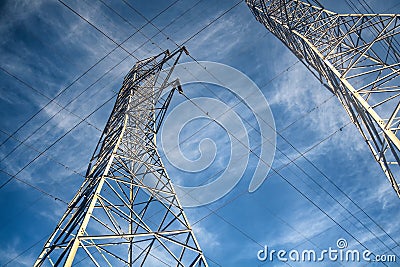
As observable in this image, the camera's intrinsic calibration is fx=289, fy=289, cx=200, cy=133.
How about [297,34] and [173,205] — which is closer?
[173,205]

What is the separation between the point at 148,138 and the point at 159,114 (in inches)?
63.4

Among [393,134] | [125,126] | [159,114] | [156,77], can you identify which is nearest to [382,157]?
[393,134]

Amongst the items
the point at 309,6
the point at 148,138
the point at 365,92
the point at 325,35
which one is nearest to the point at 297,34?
the point at 325,35

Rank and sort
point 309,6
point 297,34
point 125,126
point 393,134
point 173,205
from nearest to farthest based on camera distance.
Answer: point 393,134
point 173,205
point 125,126
point 297,34
point 309,6

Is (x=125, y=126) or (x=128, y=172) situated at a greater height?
(x=125, y=126)

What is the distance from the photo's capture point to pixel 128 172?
26.7ft

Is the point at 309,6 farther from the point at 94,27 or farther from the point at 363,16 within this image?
the point at 94,27

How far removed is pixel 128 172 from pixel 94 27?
5.76 m

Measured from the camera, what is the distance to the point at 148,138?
10555mm

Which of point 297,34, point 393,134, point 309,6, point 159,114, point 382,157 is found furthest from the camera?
point 159,114

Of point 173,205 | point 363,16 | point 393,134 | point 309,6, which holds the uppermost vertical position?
point 309,6

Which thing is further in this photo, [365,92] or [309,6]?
[309,6]

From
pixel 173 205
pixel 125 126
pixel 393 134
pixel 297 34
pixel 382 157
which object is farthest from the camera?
pixel 297 34

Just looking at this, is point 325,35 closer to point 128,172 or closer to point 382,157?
point 382,157
